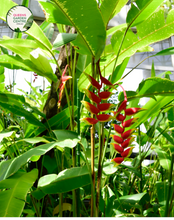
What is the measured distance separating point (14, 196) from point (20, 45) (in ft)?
1.28

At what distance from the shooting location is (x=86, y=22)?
406mm

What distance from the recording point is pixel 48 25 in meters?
0.83

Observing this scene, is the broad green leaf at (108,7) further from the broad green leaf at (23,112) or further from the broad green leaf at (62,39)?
the broad green leaf at (23,112)

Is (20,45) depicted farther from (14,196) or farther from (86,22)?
(14,196)

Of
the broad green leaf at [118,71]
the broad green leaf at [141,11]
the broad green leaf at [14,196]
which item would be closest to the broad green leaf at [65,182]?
the broad green leaf at [14,196]

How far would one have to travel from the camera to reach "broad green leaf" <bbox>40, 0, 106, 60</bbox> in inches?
15.0

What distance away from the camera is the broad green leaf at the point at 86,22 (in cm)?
38

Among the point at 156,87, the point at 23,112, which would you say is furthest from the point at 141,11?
the point at 23,112

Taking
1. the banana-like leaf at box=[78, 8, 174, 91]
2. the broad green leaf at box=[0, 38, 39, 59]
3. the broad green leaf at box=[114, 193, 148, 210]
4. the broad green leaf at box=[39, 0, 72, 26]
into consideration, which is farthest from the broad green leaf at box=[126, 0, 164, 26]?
the broad green leaf at box=[114, 193, 148, 210]

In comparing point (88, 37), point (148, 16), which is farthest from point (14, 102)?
point (148, 16)

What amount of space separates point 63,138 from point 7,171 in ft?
0.42

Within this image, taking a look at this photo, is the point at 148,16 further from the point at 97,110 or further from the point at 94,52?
the point at 97,110

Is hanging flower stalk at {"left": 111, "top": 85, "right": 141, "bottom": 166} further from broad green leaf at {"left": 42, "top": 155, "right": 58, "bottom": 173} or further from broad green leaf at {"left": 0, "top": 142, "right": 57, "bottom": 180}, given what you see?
broad green leaf at {"left": 42, "top": 155, "right": 58, "bottom": 173}

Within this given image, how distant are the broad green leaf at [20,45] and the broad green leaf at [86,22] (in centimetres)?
16
